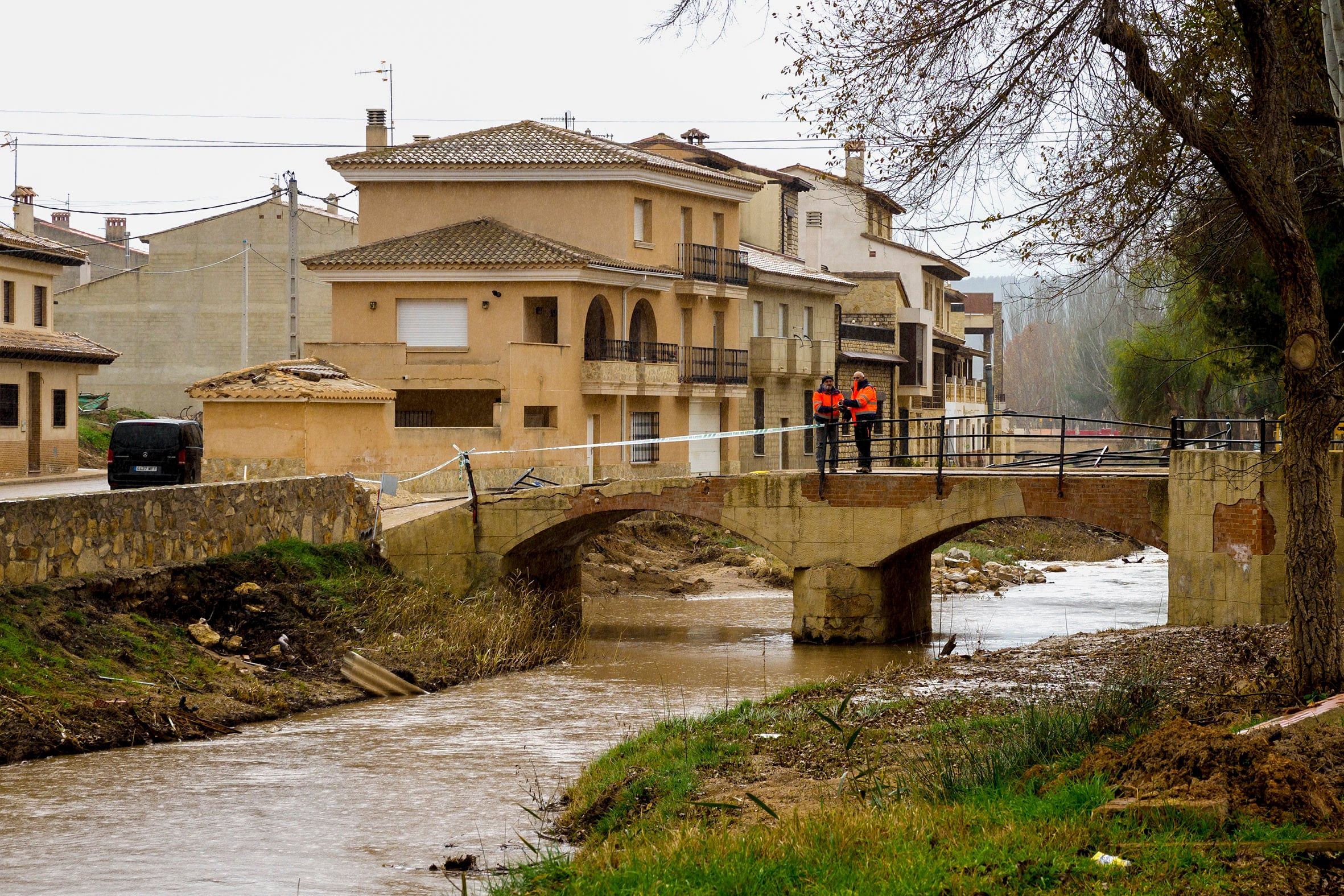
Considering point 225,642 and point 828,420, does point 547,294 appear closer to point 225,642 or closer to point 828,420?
point 828,420

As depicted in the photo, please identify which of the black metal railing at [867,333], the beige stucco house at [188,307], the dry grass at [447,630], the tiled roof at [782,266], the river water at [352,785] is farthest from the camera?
the black metal railing at [867,333]

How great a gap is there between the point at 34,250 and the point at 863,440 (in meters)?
24.8

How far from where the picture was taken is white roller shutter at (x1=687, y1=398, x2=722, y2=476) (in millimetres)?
44625

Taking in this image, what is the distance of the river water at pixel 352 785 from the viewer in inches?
417

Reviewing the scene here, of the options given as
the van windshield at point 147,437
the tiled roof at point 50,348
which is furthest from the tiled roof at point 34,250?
the van windshield at point 147,437

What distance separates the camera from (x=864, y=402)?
1005 inches

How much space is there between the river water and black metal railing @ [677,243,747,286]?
20577mm

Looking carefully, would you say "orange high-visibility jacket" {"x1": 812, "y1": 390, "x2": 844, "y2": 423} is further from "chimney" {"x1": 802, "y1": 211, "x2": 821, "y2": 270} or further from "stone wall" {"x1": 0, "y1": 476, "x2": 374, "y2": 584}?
"chimney" {"x1": 802, "y1": 211, "x2": 821, "y2": 270}

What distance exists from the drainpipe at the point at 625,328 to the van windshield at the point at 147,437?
15.3m

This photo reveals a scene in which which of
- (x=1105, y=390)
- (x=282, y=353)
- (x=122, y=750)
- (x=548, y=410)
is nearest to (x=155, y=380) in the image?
(x=282, y=353)

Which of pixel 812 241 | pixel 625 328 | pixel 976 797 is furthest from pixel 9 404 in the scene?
pixel 976 797

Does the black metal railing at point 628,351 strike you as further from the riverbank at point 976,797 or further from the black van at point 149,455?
the riverbank at point 976,797

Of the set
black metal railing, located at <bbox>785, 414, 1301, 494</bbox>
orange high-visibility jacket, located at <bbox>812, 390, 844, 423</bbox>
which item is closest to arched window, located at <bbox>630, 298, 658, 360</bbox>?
black metal railing, located at <bbox>785, 414, 1301, 494</bbox>

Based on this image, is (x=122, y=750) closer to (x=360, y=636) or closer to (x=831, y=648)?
(x=360, y=636)
